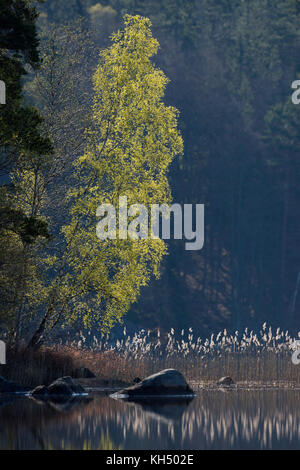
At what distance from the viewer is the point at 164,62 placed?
52500 millimetres

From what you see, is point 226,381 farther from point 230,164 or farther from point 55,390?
point 230,164

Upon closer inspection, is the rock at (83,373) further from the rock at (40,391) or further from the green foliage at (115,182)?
the rock at (40,391)

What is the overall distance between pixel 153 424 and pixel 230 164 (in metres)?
40.6

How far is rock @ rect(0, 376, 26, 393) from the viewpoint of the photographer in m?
→ 21.6

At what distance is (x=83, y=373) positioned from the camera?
24.2 m

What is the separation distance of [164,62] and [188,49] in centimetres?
505

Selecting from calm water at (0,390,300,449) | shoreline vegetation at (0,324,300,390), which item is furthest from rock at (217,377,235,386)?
calm water at (0,390,300,449)

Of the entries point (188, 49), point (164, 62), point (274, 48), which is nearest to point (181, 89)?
point (164, 62)

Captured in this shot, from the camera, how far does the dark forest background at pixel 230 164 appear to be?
51938mm

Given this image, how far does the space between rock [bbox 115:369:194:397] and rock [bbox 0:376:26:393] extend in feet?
7.49

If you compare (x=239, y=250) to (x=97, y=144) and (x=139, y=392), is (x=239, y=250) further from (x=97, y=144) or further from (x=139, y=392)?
(x=139, y=392)

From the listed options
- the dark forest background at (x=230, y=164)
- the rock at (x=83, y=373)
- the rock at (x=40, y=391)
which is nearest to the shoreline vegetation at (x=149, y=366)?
the rock at (x=83, y=373)

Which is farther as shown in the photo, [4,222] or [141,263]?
[141,263]
